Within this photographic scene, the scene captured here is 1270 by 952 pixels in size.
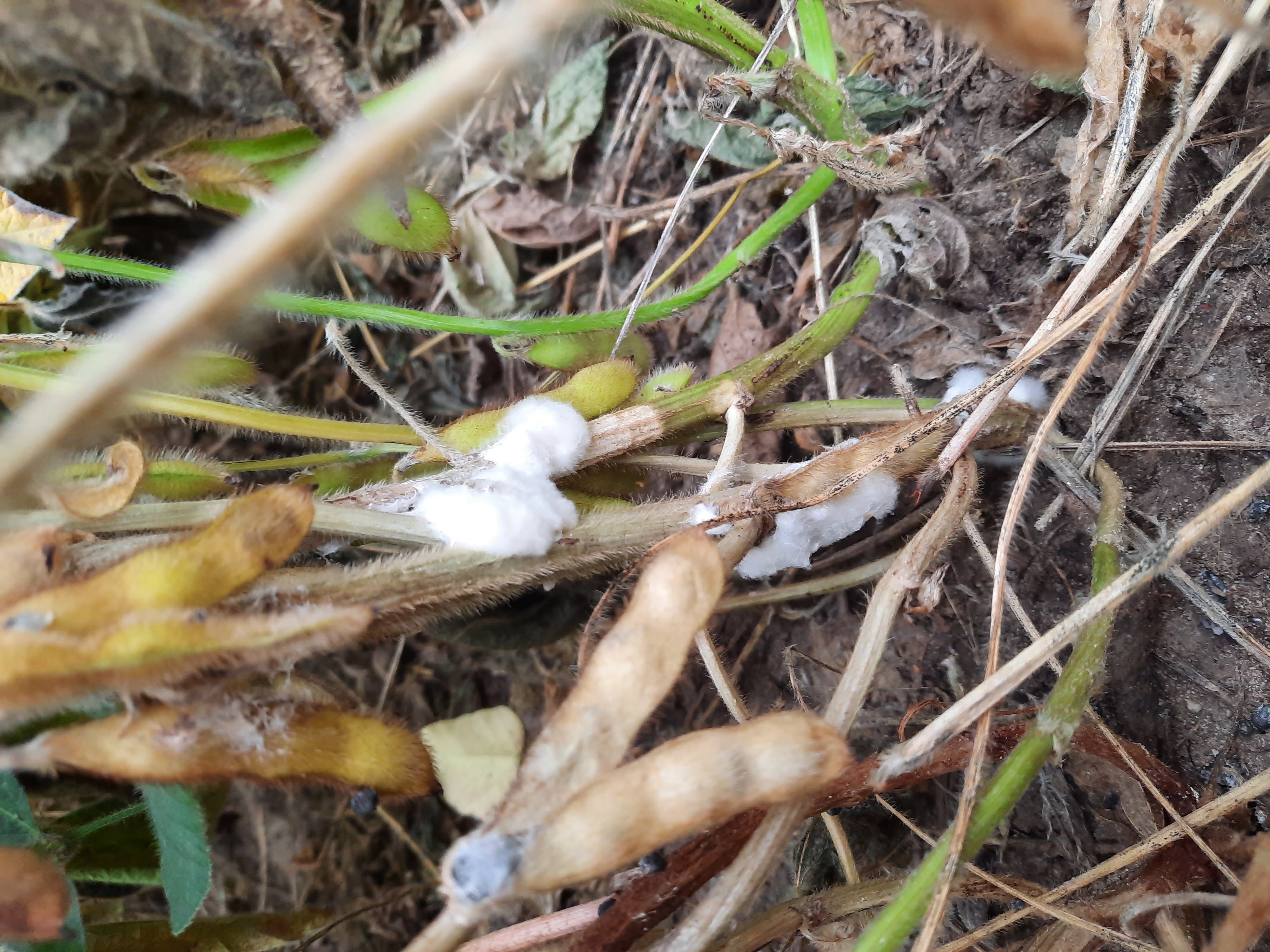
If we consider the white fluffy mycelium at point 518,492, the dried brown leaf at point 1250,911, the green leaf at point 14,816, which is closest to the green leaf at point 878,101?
the white fluffy mycelium at point 518,492

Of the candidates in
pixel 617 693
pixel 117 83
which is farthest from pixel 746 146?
pixel 617 693

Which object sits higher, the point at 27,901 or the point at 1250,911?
the point at 1250,911

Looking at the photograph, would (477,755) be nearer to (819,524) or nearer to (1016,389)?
(819,524)

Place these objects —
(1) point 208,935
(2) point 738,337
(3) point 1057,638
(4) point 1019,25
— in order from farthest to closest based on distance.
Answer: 1. (2) point 738,337
2. (1) point 208,935
3. (3) point 1057,638
4. (4) point 1019,25

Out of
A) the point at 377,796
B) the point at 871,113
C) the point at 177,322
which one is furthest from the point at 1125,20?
the point at 377,796

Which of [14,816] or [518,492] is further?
[14,816]

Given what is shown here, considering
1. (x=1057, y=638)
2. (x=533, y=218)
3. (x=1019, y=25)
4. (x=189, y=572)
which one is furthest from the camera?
(x=533, y=218)

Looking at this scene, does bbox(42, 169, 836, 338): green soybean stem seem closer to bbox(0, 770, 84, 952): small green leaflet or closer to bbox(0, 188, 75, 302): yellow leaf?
bbox(0, 188, 75, 302): yellow leaf

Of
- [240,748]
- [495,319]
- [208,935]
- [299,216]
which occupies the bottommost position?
[208,935]
